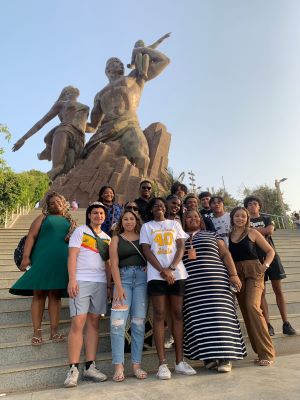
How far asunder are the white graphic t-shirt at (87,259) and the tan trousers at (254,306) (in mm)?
1387

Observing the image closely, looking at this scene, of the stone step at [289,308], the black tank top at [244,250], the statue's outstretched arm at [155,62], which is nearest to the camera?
the black tank top at [244,250]

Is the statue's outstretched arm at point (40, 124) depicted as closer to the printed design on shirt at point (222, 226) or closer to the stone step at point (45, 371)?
the printed design on shirt at point (222, 226)

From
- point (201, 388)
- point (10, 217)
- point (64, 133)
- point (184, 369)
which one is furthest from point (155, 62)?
point (201, 388)

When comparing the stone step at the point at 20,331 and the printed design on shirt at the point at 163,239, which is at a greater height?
the printed design on shirt at the point at 163,239

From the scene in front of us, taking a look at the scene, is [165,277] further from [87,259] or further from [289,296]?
[289,296]

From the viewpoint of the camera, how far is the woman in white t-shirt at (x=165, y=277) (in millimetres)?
3254

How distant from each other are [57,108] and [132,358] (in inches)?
614

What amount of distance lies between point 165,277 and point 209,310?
1.67 feet

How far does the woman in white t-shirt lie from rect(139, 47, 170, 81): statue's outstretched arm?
15.9 m

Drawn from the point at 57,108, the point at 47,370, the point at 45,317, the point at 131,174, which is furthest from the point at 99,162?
the point at 47,370

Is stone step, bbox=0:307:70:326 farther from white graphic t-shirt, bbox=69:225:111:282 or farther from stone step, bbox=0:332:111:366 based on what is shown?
white graphic t-shirt, bbox=69:225:111:282

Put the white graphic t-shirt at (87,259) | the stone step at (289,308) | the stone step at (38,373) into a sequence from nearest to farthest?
the stone step at (38,373), the white graphic t-shirt at (87,259), the stone step at (289,308)

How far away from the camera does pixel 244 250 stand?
3.86 meters

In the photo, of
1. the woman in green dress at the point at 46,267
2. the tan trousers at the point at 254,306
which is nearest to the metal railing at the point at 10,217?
the woman in green dress at the point at 46,267
